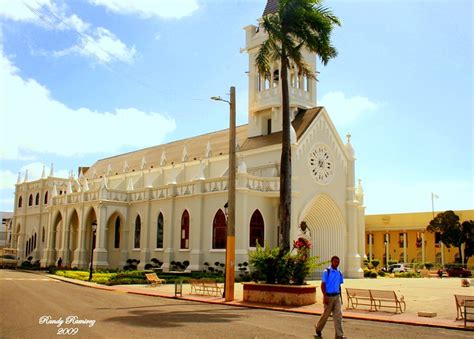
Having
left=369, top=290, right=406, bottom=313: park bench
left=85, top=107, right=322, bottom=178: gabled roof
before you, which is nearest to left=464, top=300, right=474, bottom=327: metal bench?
left=369, top=290, right=406, bottom=313: park bench

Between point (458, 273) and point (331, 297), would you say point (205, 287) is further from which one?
point (458, 273)

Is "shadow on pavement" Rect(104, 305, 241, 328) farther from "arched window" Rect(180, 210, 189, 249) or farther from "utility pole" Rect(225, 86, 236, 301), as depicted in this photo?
"arched window" Rect(180, 210, 189, 249)

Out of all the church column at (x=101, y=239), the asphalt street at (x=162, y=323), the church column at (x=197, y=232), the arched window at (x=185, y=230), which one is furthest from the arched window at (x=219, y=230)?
the asphalt street at (x=162, y=323)

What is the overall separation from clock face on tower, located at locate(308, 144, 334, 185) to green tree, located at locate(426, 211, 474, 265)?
2220 cm

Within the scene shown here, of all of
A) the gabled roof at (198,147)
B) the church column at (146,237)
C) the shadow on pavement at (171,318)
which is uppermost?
the gabled roof at (198,147)

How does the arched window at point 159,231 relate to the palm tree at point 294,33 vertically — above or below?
below

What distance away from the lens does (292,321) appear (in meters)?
15.7

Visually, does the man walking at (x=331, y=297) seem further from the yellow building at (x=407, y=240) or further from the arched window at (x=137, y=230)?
the yellow building at (x=407, y=240)

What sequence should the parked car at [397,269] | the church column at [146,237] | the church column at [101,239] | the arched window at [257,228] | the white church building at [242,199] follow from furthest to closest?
the parked car at [397,269] → the church column at [101,239] → the church column at [146,237] → the white church building at [242,199] → the arched window at [257,228]

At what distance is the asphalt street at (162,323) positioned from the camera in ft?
41.6

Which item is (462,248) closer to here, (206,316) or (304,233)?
(304,233)

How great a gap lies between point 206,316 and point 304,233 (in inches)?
987

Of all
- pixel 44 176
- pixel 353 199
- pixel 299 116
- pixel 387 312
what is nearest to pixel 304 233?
pixel 353 199

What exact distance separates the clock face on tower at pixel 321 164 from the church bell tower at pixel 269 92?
3608mm
